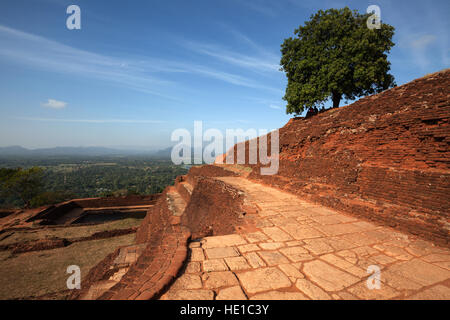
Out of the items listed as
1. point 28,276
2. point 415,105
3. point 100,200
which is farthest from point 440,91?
point 100,200

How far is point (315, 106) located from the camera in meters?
12.7

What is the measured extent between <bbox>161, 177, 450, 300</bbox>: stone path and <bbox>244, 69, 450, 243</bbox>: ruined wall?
59 centimetres

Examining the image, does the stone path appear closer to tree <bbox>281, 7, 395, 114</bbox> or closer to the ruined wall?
the ruined wall

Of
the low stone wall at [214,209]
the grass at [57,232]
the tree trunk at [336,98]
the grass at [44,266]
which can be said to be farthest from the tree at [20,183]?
the tree trunk at [336,98]

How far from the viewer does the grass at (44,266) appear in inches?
286

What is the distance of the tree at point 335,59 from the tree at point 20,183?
30079 mm

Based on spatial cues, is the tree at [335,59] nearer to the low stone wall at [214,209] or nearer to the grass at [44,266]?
the low stone wall at [214,209]

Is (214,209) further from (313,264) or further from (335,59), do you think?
(335,59)

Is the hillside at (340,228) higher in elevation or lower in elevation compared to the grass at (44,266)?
higher

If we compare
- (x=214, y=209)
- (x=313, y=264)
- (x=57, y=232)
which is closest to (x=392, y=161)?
(x=313, y=264)

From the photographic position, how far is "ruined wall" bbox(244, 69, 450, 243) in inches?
145

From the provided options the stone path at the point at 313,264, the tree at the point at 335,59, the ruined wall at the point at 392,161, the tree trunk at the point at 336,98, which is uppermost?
the tree at the point at 335,59
